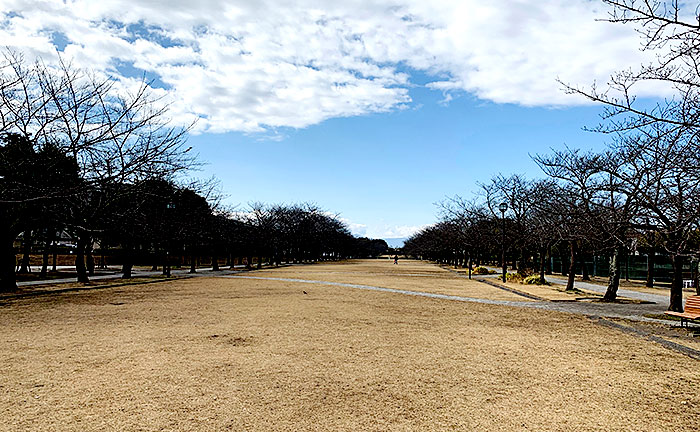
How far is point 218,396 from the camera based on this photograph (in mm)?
5793

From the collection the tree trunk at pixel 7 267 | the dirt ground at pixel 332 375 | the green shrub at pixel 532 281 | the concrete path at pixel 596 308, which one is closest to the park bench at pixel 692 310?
the concrete path at pixel 596 308

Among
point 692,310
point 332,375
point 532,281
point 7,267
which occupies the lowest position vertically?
point 332,375

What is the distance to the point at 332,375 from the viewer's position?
6805 millimetres

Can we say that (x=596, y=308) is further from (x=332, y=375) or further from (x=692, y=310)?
(x=332, y=375)

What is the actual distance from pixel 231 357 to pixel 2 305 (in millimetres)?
10307

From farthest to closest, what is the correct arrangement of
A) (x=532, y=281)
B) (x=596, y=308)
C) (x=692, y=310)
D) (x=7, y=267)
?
(x=532, y=281) → (x=7, y=267) → (x=596, y=308) → (x=692, y=310)

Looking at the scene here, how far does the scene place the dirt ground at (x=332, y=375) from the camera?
5113 millimetres

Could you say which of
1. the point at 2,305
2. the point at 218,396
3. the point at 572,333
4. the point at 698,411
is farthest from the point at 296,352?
the point at 2,305

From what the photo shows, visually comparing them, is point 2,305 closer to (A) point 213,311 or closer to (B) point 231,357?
(A) point 213,311

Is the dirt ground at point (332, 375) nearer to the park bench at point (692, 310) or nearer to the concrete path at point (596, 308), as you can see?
the park bench at point (692, 310)

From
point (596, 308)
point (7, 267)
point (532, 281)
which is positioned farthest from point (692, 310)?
point (7, 267)

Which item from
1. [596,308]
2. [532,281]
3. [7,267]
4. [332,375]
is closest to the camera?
[332,375]

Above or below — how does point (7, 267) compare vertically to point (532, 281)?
above

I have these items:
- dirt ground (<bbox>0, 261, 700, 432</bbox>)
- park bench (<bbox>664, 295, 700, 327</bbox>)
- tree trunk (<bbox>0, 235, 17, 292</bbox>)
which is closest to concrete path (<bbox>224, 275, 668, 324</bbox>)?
park bench (<bbox>664, 295, 700, 327</bbox>)
